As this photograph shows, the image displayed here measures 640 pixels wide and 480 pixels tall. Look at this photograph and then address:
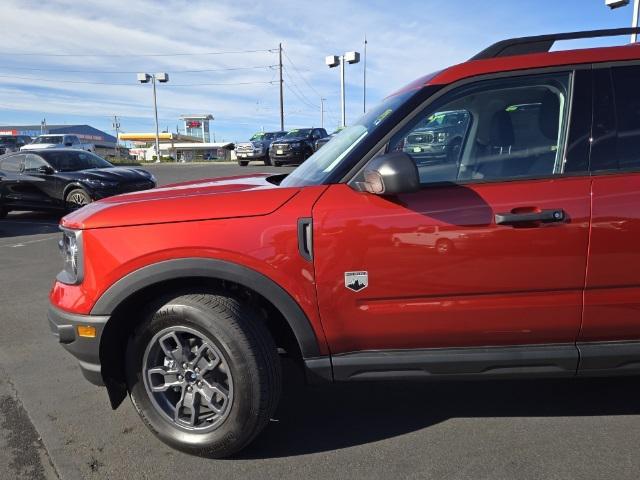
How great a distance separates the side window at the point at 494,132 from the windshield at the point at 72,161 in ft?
34.8

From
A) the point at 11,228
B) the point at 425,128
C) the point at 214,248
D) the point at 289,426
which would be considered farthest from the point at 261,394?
the point at 11,228

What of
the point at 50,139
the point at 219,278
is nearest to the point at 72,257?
the point at 219,278

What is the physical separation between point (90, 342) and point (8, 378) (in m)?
1.51

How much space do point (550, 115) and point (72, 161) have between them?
11.3 metres

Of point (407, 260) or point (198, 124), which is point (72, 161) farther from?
point (198, 124)

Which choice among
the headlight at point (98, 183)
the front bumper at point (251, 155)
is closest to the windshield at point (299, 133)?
the front bumper at point (251, 155)

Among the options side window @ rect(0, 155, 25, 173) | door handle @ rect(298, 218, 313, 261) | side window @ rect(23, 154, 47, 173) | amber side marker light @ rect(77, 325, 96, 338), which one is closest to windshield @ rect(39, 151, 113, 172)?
side window @ rect(23, 154, 47, 173)

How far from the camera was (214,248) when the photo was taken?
2.47m

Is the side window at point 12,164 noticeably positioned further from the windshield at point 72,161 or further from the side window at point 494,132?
the side window at point 494,132

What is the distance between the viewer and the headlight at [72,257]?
2.65 meters

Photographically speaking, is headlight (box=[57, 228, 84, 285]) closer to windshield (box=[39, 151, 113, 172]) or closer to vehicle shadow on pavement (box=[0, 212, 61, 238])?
vehicle shadow on pavement (box=[0, 212, 61, 238])

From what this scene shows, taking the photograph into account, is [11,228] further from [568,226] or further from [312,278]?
[568,226]

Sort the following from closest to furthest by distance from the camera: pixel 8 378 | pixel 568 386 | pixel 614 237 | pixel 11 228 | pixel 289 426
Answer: pixel 614 237
pixel 289 426
pixel 568 386
pixel 8 378
pixel 11 228

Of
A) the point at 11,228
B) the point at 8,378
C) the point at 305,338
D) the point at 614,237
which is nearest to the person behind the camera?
the point at 614,237
